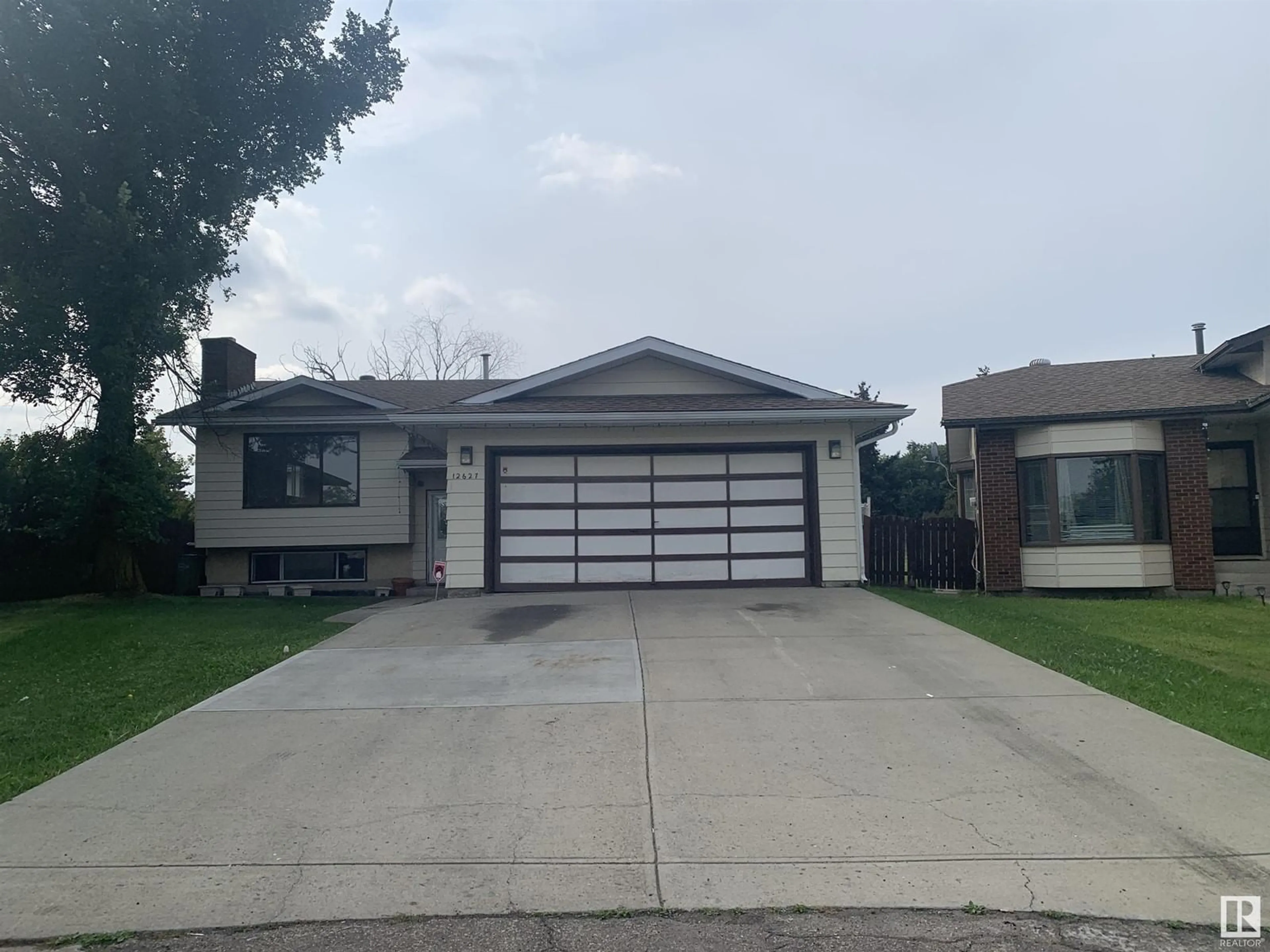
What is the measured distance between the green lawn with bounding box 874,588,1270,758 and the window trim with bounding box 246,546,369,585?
10669 mm

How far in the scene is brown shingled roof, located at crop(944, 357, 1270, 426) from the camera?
13.5 m

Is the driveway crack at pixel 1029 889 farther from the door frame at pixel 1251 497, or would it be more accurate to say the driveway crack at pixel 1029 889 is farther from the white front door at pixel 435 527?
the white front door at pixel 435 527

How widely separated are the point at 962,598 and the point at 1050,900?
991 cm

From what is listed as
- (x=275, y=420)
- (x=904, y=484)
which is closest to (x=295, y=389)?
(x=275, y=420)

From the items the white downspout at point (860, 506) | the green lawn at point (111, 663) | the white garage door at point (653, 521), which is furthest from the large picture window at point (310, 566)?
the white downspout at point (860, 506)

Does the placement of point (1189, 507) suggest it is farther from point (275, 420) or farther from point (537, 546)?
point (275, 420)

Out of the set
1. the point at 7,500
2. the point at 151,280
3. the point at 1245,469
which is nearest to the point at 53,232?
the point at 151,280

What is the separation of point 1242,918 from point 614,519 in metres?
10.1

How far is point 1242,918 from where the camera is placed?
3742mm

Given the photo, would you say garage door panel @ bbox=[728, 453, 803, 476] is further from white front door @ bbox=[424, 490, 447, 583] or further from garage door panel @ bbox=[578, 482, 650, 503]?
white front door @ bbox=[424, 490, 447, 583]

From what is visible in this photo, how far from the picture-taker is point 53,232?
14719 millimetres

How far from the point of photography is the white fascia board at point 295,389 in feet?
57.5

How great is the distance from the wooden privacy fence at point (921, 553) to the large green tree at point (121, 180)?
12.7 metres

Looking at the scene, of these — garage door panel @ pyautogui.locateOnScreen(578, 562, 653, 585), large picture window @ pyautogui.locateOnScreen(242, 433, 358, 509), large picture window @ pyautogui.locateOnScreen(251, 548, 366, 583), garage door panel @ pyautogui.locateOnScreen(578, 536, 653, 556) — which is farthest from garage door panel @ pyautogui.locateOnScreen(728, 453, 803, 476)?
large picture window @ pyautogui.locateOnScreen(251, 548, 366, 583)
